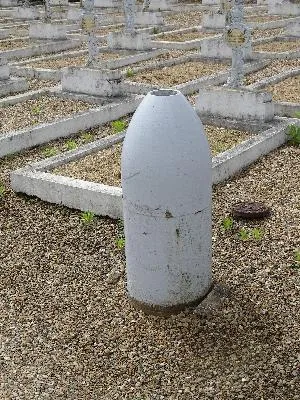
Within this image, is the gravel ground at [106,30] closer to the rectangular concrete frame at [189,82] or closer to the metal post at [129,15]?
the metal post at [129,15]

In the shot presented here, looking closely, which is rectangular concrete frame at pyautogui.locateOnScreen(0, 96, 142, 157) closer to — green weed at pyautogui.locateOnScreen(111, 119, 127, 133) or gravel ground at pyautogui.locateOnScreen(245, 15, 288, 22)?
green weed at pyautogui.locateOnScreen(111, 119, 127, 133)

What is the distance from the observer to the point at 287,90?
10.6 m

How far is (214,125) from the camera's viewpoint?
29.2 feet

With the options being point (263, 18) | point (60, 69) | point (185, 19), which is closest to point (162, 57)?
point (60, 69)

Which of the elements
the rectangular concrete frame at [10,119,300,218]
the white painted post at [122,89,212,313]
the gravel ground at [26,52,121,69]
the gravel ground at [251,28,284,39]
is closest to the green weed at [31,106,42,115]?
the rectangular concrete frame at [10,119,300,218]

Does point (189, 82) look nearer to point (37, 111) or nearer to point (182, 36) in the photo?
point (37, 111)

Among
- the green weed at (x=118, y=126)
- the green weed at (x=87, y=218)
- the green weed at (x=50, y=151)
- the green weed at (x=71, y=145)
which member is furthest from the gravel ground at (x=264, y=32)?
the green weed at (x=87, y=218)

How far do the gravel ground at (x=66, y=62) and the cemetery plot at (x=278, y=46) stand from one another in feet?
11.7

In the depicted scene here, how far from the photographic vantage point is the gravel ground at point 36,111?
9.37 meters

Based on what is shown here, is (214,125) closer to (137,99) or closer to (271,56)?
(137,99)

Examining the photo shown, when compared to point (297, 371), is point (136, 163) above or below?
above

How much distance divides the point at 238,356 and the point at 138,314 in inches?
33.8

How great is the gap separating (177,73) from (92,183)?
6.45 meters

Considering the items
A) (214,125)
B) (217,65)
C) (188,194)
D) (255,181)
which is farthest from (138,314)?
(217,65)
